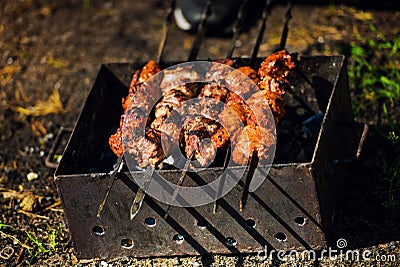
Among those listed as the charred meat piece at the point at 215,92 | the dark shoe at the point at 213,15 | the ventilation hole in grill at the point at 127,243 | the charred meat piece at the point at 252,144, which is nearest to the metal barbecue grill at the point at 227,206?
the ventilation hole in grill at the point at 127,243

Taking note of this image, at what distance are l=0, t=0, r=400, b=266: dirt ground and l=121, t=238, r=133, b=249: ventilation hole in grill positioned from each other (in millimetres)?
118

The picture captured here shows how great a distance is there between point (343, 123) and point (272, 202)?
87 cm

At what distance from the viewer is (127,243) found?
407 centimetres

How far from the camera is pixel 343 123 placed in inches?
165

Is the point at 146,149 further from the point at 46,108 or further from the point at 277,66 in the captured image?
the point at 46,108

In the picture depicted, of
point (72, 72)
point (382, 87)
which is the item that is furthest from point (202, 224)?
point (72, 72)

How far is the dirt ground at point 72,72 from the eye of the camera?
4.32m

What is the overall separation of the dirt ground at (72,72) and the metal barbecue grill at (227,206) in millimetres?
174

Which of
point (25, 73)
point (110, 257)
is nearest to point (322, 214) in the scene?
point (110, 257)

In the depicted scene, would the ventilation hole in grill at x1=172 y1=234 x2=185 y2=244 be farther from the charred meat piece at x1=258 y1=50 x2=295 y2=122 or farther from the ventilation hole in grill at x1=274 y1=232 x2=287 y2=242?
the charred meat piece at x1=258 y1=50 x2=295 y2=122

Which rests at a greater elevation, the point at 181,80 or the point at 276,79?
the point at 276,79

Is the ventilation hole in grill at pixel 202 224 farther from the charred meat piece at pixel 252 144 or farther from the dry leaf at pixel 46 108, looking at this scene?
the dry leaf at pixel 46 108

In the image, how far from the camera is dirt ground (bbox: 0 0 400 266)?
14.2ft

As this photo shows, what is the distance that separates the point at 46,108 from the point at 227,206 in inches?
105
